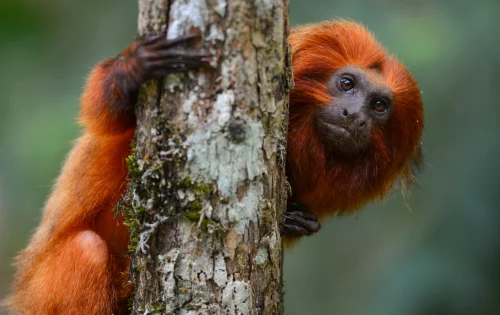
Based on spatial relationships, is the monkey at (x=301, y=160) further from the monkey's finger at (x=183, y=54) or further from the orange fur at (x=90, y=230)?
the monkey's finger at (x=183, y=54)

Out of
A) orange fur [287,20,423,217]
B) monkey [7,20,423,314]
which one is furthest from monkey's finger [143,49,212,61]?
orange fur [287,20,423,217]

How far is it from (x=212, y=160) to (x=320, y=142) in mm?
1561

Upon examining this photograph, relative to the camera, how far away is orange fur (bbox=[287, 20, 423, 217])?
13.5 ft

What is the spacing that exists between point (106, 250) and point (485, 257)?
415 centimetres

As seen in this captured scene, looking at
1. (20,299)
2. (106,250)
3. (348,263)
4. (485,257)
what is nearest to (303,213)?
(106,250)

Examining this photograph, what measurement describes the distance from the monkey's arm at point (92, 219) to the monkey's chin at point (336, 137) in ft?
4.35

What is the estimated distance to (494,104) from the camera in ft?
20.9

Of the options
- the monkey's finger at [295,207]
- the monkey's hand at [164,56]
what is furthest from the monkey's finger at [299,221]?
the monkey's hand at [164,56]

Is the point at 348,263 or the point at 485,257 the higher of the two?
the point at 485,257

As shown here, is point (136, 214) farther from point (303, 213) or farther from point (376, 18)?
point (376, 18)

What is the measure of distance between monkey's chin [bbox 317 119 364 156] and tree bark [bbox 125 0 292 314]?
3.91 feet

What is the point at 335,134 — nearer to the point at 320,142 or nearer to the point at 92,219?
the point at 320,142

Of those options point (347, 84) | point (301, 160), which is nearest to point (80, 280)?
point (301, 160)

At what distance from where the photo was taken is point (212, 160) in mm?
2783
